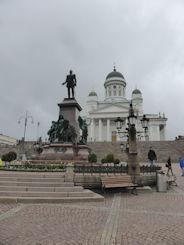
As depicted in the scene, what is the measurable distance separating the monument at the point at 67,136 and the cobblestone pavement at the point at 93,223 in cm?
666

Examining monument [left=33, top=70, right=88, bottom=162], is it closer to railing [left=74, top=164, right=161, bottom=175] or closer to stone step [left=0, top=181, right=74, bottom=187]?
railing [left=74, top=164, right=161, bottom=175]

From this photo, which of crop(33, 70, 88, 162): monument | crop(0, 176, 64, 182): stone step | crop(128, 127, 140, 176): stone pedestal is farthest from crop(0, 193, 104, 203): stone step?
crop(33, 70, 88, 162): monument

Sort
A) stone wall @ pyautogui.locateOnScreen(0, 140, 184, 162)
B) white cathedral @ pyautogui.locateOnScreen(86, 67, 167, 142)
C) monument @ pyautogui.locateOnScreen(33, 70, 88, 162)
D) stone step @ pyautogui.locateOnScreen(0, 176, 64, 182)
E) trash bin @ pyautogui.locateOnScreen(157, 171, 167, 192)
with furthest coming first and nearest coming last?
1. white cathedral @ pyautogui.locateOnScreen(86, 67, 167, 142)
2. stone wall @ pyautogui.locateOnScreen(0, 140, 184, 162)
3. monument @ pyautogui.locateOnScreen(33, 70, 88, 162)
4. trash bin @ pyautogui.locateOnScreen(157, 171, 167, 192)
5. stone step @ pyautogui.locateOnScreen(0, 176, 64, 182)

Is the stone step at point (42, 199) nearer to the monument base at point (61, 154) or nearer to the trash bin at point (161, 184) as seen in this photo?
the trash bin at point (161, 184)

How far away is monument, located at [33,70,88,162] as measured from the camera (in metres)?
12.9

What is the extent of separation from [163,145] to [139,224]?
37065 mm

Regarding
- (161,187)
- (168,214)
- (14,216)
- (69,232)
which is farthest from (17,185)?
(161,187)

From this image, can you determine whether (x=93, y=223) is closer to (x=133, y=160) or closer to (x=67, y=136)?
(x=133, y=160)

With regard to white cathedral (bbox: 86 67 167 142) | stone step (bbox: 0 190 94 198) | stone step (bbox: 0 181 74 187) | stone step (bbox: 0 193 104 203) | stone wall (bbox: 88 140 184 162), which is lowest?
stone step (bbox: 0 193 104 203)

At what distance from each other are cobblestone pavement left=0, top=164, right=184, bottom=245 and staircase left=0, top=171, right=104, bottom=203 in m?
0.34

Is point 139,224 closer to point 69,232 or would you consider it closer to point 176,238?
point 176,238

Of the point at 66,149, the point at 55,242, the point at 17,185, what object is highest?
the point at 66,149

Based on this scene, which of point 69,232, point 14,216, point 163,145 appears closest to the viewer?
point 69,232

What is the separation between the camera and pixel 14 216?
498cm
